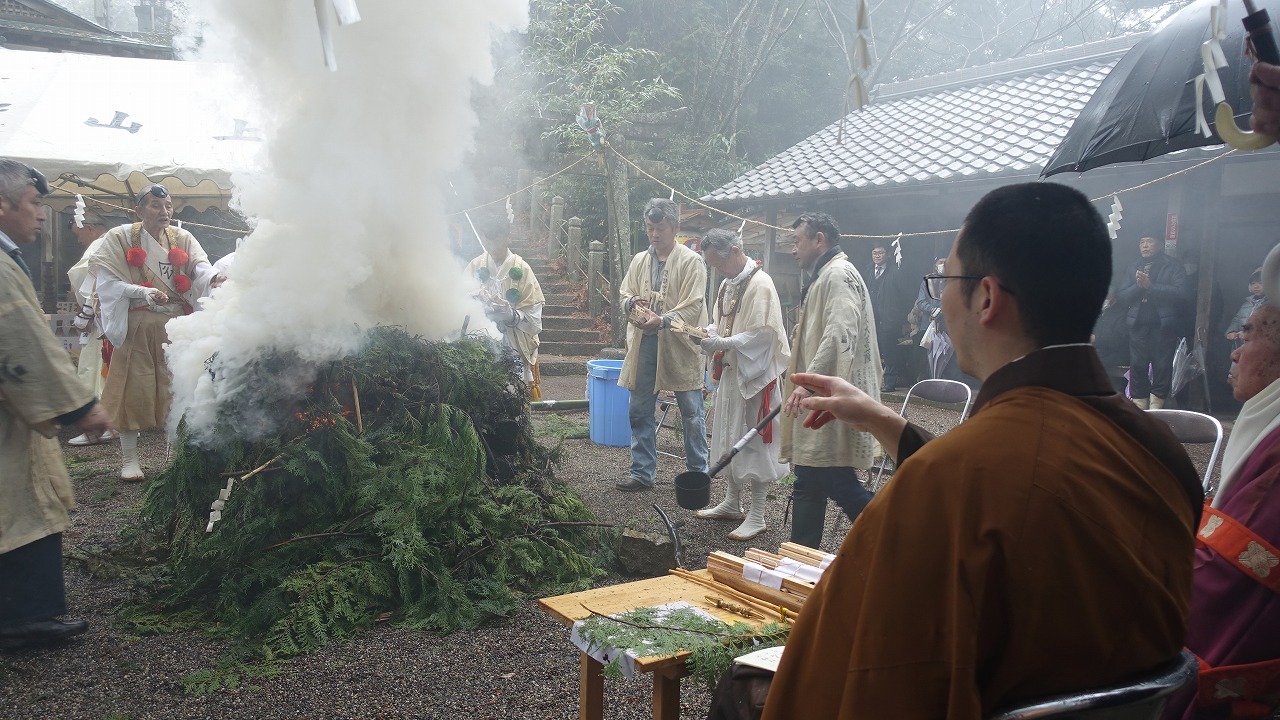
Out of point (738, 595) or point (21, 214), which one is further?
point (21, 214)

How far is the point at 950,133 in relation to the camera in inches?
421

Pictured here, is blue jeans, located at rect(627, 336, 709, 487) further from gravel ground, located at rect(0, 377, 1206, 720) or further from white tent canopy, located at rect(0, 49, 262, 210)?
white tent canopy, located at rect(0, 49, 262, 210)

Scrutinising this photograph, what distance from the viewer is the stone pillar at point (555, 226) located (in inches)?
652

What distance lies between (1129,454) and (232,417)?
13.2 feet

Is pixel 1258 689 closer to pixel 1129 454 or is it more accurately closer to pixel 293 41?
pixel 1129 454

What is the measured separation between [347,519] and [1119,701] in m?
3.68

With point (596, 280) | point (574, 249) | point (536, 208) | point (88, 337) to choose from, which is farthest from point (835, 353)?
point (536, 208)

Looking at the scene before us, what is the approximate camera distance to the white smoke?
4.24 metres

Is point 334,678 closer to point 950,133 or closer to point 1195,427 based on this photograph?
point 1195,427

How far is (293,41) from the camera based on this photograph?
4703 mm

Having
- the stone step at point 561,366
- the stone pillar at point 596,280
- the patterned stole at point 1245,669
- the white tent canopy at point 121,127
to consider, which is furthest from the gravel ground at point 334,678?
the stone pillar at point 596,280

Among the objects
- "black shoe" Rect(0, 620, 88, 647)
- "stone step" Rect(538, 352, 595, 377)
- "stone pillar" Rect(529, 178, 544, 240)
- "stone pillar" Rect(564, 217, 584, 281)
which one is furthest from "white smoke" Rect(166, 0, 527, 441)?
"stone pillar" Rect(529, 178, 544, 240)

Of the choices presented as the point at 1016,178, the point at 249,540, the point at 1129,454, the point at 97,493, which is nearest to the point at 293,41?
the point at 249,540

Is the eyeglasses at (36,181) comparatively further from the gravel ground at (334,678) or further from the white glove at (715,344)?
the white glove at (715,344)
